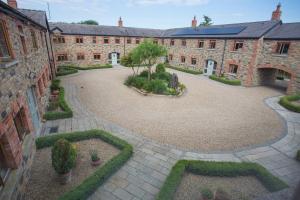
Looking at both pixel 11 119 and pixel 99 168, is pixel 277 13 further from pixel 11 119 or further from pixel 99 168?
pixel 11 119

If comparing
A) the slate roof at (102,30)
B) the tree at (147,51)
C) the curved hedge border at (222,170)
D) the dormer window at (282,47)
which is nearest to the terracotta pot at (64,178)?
the curved hedge border at (222,170)

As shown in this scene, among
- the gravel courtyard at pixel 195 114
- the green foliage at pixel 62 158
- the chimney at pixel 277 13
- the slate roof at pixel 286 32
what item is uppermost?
the chimney at pixel 277 13

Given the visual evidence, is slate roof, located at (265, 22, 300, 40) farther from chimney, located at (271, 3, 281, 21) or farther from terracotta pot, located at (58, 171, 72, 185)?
terracotta pot, located at (58, 171, 72, 185)

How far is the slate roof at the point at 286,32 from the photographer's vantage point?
17.1 m

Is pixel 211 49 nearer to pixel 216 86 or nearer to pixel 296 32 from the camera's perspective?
pixel 216 86

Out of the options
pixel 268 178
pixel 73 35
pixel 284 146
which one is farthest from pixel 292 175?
pixel 73 35

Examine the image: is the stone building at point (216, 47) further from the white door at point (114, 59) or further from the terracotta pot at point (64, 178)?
the terracotta pot at point (64, 178)

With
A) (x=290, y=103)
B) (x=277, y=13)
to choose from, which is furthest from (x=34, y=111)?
(x=277, y=13)

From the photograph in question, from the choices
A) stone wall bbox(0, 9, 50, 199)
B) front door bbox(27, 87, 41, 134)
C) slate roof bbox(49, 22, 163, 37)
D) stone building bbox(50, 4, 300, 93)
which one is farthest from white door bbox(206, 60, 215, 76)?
stone wall bbox(0, 9, 50, 199)

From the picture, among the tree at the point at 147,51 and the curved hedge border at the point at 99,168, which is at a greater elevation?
the tree at the point at 147,51

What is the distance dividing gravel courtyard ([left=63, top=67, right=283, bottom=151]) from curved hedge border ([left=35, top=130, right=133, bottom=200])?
1928mm

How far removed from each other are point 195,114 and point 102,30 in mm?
25655

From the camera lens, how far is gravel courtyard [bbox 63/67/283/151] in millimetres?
9531

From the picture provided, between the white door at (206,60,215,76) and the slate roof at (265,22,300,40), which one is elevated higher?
the slate roof at (265,22,300,40)
